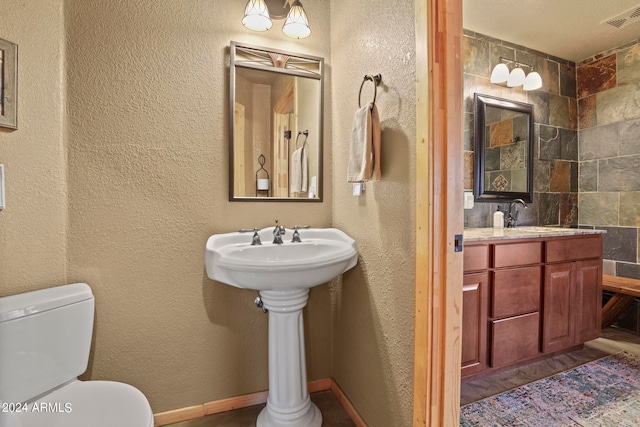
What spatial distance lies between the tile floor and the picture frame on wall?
60.5 inches

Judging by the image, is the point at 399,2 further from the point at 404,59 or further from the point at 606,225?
the point at 606,225

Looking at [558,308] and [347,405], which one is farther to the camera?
[558,308]

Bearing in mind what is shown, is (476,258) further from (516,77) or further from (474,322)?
(516,77)

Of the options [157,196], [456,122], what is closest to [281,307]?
[157,196]

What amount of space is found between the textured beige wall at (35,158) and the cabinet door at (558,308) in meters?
2.68

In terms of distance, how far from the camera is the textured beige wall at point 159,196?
1392mm

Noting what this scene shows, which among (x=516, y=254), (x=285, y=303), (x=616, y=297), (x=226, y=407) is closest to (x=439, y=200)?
(x=285, y=303)

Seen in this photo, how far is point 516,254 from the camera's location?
1.84 meters

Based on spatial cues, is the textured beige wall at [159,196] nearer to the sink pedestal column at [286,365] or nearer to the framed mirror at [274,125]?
the framed mirror at [274,125]

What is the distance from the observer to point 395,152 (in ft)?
4.03

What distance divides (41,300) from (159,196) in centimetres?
60

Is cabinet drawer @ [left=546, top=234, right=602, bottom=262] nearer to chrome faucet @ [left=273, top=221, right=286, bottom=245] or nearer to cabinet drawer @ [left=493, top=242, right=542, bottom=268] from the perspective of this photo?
cabinet drawer @ [left=493, top=242, right=542, bottom=268]

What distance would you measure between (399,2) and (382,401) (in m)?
1.63

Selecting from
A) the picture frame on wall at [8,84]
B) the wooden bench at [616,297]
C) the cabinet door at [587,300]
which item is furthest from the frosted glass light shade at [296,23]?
the wooden bench at [616,297]
